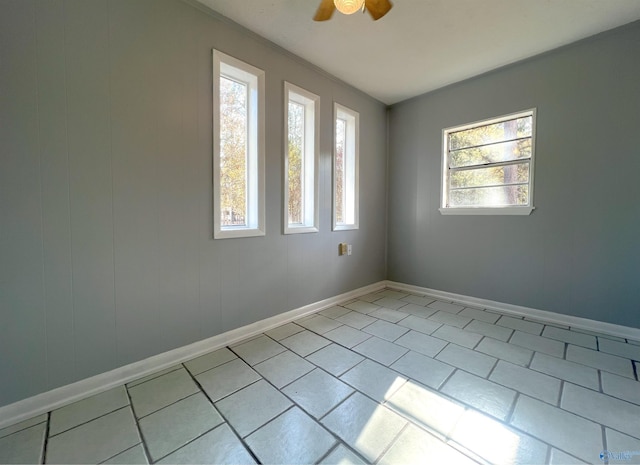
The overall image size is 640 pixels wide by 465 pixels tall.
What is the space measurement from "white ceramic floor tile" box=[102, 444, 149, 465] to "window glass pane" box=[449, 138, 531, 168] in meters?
3.76

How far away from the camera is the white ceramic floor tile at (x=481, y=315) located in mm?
2723

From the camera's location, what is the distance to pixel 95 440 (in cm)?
126

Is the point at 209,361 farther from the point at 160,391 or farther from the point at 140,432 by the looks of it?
the point at 140,432

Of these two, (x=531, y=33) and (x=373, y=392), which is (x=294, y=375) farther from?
(x=531, y=33)

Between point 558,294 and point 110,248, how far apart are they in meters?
3.85

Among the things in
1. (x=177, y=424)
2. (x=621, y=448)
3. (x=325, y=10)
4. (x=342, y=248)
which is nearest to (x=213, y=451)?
(x=177, y=424)

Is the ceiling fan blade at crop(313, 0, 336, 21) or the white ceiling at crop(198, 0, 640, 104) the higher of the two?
the white ceiling at crop(198, 0, 640, 104)

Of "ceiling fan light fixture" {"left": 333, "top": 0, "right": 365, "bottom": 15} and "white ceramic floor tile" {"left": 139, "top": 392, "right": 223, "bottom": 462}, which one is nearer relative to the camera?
"white ceramic floor tile" {"left": 139, "top": 392, "right": 223, "bottom": 462}

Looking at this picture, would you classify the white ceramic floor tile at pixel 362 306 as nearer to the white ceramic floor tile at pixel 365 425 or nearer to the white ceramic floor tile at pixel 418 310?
the white ceramic floor tile at pixel 418 310

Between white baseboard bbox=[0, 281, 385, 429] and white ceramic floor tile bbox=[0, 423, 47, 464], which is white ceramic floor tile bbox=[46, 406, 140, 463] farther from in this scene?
white baseboard bbox=[0, 281, 385, 429]

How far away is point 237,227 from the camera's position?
2361mm

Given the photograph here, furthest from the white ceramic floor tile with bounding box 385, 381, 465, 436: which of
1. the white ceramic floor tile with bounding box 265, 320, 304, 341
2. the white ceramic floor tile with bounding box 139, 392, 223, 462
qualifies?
the white ceramic floor tile with bounding box 265, 320, 304, 341

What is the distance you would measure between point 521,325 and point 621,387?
0.94m

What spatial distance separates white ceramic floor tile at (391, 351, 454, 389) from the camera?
68.2 inches
